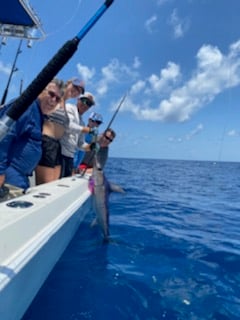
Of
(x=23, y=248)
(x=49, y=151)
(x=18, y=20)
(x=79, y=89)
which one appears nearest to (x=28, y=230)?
(x=23, y=248)

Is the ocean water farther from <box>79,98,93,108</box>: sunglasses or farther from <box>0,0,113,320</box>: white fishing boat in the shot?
<box>79,98,93,108</box>: sunglasses

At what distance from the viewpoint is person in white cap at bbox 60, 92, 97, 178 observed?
4.40m

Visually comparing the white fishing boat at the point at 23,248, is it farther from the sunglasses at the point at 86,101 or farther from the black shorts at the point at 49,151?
the sunglasses at the point at 86,101

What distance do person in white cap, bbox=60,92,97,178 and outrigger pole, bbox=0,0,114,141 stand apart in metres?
2.99

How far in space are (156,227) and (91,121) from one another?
2.40m

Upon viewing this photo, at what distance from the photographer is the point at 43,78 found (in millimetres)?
1259

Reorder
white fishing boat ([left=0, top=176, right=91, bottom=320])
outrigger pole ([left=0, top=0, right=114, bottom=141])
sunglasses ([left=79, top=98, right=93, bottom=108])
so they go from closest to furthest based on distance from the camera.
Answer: outrigger pole ([left=0, top=0, right=114, bottom=141]), white fishing boat ([left=0, top=176, right=91, bottom=320]), sunglasses ([left=79, top=98, right=93, bottom=108])

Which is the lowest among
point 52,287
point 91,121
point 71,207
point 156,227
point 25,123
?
point 52,287

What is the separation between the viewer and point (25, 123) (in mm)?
2486

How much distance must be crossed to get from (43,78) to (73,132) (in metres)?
3.21

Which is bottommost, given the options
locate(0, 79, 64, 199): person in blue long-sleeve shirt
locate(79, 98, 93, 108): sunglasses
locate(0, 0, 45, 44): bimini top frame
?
locate(0, 79, 64, 199): person in blue long-sleeve shirt

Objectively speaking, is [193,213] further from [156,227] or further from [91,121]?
[91,121]

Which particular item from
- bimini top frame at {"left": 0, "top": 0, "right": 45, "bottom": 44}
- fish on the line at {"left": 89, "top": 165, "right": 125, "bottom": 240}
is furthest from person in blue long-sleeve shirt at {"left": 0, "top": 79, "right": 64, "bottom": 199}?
bimini top frame at {"left": 0, "top": 0, "right": 45, "bottom": 44}

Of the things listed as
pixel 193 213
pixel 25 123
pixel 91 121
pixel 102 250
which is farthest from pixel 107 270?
pixel 193 213
